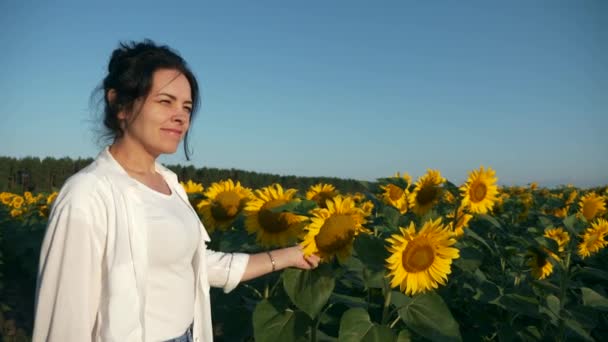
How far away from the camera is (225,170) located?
126 ft

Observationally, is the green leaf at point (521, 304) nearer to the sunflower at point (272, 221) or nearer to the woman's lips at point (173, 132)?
the sunflower at point (272, 221)

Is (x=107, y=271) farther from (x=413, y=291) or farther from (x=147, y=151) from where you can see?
(x=413, y=291)

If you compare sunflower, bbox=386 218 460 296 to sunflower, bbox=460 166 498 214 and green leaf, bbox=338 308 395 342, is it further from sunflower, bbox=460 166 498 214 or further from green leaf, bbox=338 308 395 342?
sunflower, bbox=460 166 498 214

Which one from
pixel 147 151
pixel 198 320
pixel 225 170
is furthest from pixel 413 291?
pixel 225 170

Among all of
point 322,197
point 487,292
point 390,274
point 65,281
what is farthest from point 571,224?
point 65,281

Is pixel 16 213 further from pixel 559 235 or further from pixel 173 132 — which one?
pixel 559 235

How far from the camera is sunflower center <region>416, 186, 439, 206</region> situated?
351cm

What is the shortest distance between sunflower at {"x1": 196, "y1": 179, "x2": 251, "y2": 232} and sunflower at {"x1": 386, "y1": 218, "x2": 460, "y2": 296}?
4.45 feet

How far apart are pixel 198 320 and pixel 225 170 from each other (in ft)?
120

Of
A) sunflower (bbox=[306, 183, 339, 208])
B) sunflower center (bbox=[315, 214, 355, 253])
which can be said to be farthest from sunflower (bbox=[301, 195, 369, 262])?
sunflower (bbox=[306, 183, 339, 208])

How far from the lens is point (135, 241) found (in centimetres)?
193

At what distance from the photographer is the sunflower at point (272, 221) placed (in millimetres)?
2615

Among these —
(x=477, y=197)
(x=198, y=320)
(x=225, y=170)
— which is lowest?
(x=225, y=170)

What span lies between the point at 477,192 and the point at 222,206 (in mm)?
2129
